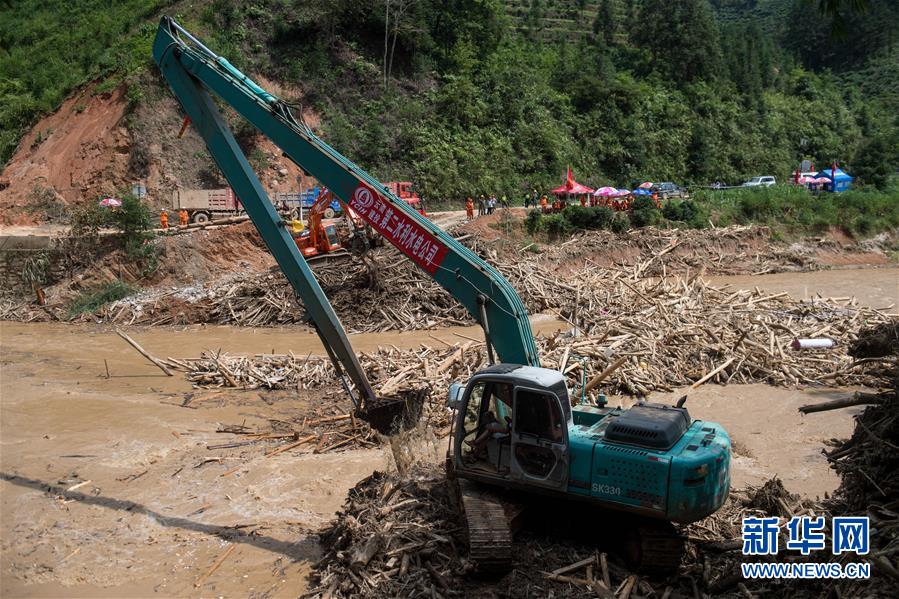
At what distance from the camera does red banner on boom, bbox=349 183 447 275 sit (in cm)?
816

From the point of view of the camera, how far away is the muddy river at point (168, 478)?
842cm

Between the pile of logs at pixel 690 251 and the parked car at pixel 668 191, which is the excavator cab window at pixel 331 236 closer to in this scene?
the pile of logs at pixel 690 251

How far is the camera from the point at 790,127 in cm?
5900

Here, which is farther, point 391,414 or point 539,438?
point 391,414

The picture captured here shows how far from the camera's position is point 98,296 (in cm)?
2580

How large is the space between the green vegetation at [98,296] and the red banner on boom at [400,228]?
783 inches

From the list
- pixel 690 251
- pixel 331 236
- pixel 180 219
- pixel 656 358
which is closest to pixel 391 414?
pixel 656 358

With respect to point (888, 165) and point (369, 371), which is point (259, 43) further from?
point (888, 165)

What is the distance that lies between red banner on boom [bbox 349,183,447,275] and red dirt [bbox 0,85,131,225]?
31.1 meters

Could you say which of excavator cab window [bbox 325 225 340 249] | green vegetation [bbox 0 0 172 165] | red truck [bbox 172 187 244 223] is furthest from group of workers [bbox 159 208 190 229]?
green vegetation [bbox 0 0 172 165]

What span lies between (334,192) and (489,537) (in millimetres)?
4564

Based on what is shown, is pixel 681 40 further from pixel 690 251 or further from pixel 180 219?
pixel 180 219

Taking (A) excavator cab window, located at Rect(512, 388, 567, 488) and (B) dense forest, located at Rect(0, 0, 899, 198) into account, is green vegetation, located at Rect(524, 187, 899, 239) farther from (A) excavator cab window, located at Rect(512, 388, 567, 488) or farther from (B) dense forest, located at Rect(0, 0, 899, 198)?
(A) excavator cab window, located at Rect(512, 388, 567, 488)

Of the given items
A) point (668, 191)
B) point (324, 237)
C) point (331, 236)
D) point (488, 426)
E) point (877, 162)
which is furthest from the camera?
point (877, 162)
